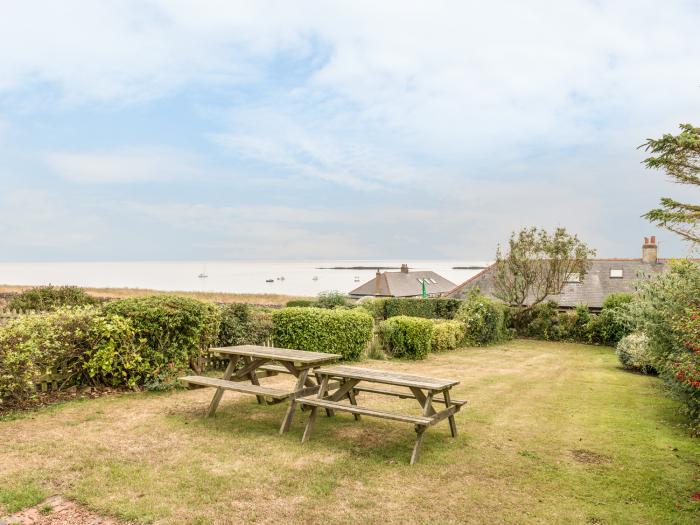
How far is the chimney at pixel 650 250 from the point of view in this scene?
29609mm

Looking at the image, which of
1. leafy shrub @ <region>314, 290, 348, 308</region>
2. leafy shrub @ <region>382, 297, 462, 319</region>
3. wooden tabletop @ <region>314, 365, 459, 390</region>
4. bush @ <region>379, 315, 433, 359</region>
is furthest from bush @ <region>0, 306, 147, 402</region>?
leafy shrub @ <region>382, 297, 462, 319</region>

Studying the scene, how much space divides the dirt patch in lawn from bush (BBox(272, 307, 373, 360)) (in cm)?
884

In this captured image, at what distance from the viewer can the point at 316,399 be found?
281 inches

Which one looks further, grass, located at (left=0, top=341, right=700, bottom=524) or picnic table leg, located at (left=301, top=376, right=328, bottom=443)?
picnic table leg, located at (left=301, top=376, right=328, bottom=443)

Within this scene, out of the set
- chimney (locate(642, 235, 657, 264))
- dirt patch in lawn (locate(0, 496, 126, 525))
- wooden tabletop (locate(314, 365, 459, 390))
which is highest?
chimney (locate(642, 235, 657, 264))

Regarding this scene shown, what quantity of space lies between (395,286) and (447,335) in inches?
819

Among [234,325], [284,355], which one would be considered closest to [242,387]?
[284,355]

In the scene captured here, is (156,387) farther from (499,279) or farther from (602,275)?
(602,275)

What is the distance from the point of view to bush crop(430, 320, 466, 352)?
19.0 metres

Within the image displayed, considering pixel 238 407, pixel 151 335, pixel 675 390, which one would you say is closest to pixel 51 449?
pixel 238 407

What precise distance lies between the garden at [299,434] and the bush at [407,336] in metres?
2.40

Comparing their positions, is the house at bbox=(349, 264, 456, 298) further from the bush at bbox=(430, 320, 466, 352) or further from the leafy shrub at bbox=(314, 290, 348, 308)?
the bush at bbox=(430, 320, 466, 352)

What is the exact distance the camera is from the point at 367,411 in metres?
6.58

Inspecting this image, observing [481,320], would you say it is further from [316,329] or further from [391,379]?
[391,379]
